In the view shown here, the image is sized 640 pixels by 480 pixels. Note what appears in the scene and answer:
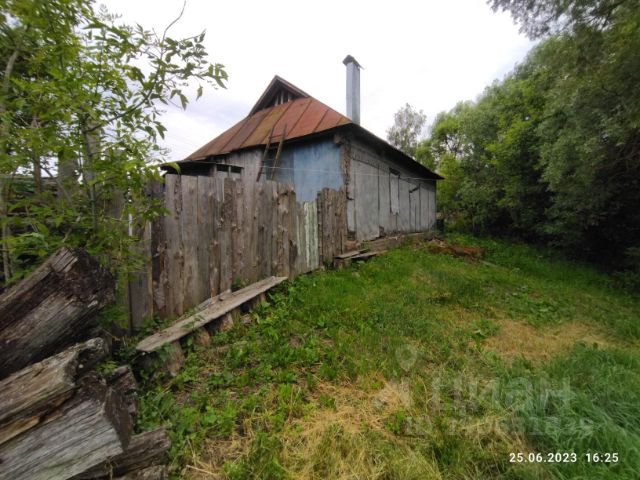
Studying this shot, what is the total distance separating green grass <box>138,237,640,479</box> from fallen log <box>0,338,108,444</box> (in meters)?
0.75

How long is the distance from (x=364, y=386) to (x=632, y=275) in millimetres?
9028

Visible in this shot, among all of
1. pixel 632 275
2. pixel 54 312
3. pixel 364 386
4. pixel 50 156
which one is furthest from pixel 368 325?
pixel 632 275

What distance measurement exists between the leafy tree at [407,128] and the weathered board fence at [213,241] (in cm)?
2494

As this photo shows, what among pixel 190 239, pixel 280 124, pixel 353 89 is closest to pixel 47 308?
pixel 190 239

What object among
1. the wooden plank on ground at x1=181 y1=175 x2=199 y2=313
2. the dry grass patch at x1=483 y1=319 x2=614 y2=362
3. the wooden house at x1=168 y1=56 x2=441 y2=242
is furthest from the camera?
the wooden house at x1=168 y1=56 x2=441 y2=242

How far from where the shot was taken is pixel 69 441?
1.11 m

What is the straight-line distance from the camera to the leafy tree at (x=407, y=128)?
2645 centimetres

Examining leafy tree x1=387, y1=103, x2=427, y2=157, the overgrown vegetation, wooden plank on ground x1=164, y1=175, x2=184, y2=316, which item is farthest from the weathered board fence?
leafy tree x1=387, y1=103, x2=427, y2=157

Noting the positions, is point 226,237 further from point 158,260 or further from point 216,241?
point 158,260

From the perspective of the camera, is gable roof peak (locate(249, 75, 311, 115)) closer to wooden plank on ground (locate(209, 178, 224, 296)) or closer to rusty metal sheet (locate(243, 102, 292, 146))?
rusty metal sheet (locate(243, 102, 292, 146))

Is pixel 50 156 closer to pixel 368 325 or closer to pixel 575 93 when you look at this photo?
pixel 368 325

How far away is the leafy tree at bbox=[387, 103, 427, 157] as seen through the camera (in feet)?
86.8

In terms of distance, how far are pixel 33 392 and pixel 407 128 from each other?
2995 cm

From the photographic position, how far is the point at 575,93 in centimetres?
633
